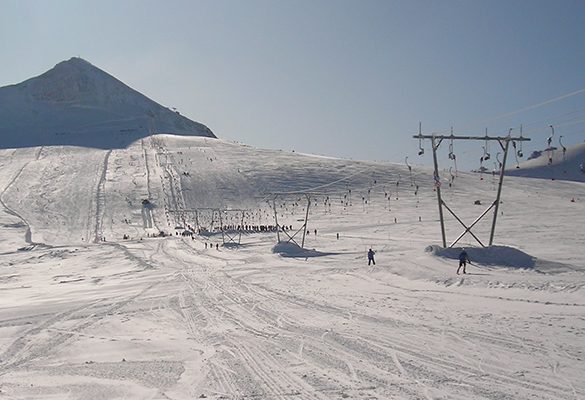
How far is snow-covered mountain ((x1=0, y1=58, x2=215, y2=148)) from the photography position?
144m

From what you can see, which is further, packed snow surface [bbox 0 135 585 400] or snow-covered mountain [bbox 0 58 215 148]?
snow-covered mountain [bbox 0 58 215 148]

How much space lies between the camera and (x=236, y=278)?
2773 cm

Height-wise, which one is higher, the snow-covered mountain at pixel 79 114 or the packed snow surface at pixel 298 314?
the snow-covered mountain at pixel 79 114

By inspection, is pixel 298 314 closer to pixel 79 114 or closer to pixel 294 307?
pixel 294 307

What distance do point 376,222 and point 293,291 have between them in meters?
40.9

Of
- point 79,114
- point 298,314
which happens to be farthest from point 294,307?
point 79,114

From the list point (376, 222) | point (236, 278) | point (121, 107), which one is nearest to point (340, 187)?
point (376, 222)

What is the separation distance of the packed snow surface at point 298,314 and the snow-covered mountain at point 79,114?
289 feet

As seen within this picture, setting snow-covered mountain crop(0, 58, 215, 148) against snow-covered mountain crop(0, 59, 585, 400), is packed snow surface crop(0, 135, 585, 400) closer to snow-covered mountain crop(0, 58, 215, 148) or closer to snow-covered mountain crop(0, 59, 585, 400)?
snow-covered mountain crop(0, 59, 585, 400)

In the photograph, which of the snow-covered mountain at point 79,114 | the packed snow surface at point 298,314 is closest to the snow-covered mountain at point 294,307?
the packed snow surface at point 298,314

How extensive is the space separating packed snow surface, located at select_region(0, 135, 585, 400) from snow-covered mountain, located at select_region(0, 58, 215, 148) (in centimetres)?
8815

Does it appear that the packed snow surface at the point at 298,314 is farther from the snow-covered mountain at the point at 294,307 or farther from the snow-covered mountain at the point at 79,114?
the snow-covered mountain at the point at 79,114

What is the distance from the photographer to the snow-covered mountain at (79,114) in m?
144

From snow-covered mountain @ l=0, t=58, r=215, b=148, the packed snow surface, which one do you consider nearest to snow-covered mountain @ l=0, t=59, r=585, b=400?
the packed snow surface
